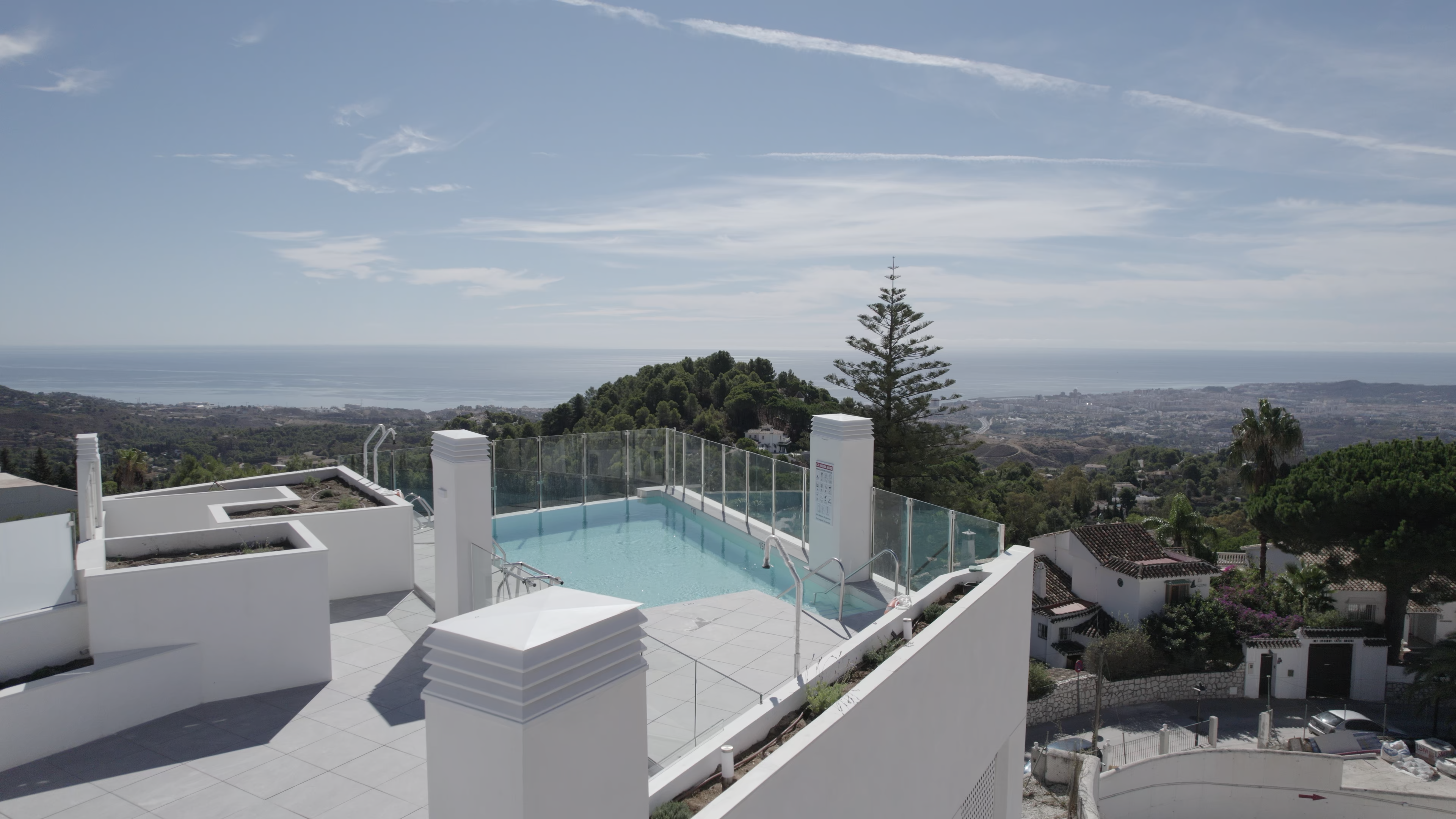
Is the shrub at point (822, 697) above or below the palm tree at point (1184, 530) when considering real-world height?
above

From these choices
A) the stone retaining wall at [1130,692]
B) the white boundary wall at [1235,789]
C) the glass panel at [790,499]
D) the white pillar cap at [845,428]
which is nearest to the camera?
the white pillar cap at [845,428]

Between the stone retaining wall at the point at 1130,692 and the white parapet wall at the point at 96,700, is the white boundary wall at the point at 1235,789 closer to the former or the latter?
the stone retaining wall at the point at 1130,692

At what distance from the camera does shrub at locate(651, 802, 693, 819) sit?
124 inches

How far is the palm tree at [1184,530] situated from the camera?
28.8 m

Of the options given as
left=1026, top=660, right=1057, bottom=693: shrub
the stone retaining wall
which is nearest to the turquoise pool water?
left=1026, top=660, right=1057, bottom=693: shrub

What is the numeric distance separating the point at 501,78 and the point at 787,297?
30169mm

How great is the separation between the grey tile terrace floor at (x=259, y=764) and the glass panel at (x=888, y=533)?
14.2 feet

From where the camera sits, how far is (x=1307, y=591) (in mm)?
25672

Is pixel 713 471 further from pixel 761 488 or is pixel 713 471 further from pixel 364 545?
pixel 364 545

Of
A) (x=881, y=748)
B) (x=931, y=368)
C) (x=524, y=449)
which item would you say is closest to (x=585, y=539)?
(x=524, y=449)

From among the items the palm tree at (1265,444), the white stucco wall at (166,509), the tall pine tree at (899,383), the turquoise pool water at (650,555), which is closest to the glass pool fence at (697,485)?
the turquoise pool water at (650,555)

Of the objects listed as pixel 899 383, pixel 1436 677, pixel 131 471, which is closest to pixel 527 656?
pixel 899 383

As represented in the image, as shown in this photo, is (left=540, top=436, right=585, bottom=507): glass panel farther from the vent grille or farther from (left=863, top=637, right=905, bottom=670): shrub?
(left=863, top=637, right=905, bottom=670): shrub

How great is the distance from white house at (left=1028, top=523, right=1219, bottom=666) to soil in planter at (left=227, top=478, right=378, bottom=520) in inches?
923
